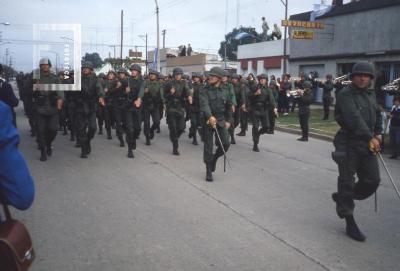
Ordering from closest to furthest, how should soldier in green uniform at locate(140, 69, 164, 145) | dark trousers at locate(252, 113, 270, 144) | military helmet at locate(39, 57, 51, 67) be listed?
1. military helmet at locate(39, 57, 51, 67)
2. dark trousers at locate(252, 113, 270, 144)
3. soldier in green uniform at locate(140, 69, 164, 145)

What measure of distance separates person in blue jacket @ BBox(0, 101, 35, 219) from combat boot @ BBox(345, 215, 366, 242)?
3.88m

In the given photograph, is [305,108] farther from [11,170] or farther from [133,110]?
[11,170]

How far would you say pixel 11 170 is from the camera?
196 cm

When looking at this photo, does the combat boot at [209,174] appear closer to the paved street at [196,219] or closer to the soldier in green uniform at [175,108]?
the paved street at [196,219]

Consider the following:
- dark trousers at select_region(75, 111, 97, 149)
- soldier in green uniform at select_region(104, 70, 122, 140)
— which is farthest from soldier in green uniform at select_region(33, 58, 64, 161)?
soldier in green uniform at select_region(104, 70, 122, 140)

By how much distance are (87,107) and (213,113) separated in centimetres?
337

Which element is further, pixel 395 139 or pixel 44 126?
pixel 395 139

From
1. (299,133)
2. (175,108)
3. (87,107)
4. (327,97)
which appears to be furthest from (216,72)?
(327,97)

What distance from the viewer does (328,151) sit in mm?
11922

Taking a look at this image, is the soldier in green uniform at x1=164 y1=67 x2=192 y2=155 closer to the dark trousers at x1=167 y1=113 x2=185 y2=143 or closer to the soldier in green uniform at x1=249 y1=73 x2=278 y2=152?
the dark trousers at x1=167 y1=113 x2=185 y2=143

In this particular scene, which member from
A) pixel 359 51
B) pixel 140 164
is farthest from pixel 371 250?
pixel 359 51

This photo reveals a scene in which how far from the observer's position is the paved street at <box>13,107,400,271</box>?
4.30 meters

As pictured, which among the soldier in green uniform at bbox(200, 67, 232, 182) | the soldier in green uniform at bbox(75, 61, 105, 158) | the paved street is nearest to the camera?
the paved street

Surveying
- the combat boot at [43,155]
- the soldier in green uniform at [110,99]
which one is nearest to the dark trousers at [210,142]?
the combat boot at [43,155]
